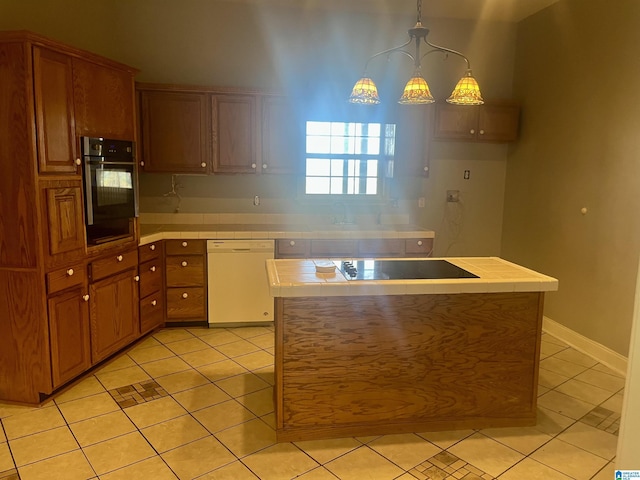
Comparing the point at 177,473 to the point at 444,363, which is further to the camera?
the point at 444,363

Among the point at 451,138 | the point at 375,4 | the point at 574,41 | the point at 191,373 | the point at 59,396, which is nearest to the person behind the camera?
the point at 59,396

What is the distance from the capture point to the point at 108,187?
3.28 m

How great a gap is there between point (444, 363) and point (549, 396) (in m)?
1.04

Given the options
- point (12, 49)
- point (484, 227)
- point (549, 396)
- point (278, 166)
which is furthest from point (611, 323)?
point (12, 49)

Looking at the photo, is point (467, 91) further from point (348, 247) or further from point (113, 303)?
point (113, 303)

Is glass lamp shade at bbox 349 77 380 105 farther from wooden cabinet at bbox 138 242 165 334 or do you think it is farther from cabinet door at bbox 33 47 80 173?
wooden cabinet at bbox 138 242 165 334

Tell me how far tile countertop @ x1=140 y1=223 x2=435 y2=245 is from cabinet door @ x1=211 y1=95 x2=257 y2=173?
1.88 ft

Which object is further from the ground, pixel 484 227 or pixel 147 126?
pixel 147 126

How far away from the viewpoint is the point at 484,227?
5.04m

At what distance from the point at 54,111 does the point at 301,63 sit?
248 cm

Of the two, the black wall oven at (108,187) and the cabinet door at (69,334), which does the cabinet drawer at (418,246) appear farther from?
the cabinet door at (69,334)

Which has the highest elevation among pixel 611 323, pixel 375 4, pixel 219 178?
pixel 375 4

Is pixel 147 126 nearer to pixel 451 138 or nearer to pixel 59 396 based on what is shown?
Answer: pixel 59 396

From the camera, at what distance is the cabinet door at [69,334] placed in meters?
2.82
